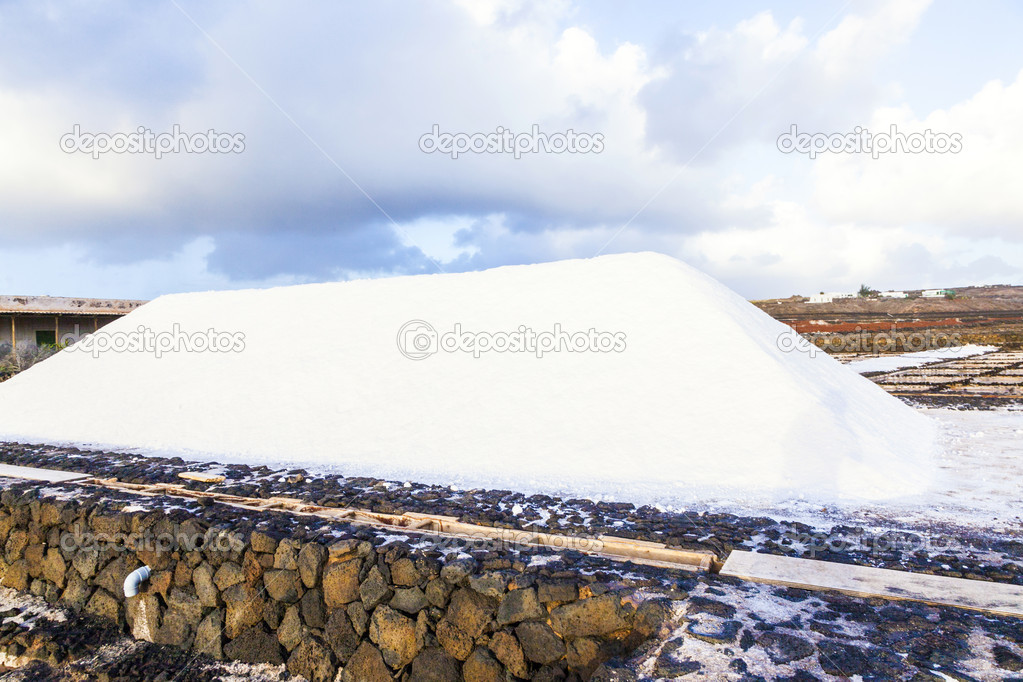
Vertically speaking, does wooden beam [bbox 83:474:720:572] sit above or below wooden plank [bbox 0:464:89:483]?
below

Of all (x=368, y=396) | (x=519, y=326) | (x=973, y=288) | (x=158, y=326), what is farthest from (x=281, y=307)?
(x=973, y=288)

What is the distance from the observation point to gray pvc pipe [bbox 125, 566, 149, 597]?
Answer: 5156 mm

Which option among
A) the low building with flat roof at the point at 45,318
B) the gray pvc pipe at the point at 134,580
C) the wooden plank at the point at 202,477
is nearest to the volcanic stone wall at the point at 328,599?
the gray pvc pipe at the point at 134,580

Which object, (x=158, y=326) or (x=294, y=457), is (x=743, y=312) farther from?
(x=158, y=326)

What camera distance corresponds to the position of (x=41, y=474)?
7184mm

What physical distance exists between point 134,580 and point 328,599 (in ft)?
6.88

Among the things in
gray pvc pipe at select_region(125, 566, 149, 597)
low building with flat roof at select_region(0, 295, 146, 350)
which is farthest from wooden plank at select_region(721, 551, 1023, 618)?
low building with flat roof at select_region(0, 295, 146, 350)

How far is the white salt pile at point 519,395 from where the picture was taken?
6684 millimetres

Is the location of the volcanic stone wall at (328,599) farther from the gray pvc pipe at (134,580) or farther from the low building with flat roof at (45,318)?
the low building with flat roof at (45,318)

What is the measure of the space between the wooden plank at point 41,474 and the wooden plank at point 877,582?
7148mm

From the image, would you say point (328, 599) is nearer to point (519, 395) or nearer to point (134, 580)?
point (134, 580)

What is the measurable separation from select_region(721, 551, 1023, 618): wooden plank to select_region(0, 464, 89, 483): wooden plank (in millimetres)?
7148

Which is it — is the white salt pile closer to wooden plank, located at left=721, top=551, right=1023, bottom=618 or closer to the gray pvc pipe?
wooden plank, located at left=721, top=551, right=1023, bottom=618

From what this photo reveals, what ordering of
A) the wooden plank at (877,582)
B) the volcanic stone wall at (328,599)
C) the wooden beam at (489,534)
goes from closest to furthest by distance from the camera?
the wooden plank at (877,582) < the volcanic stone wall at (328,599) < the wooden beam at (489,534)
